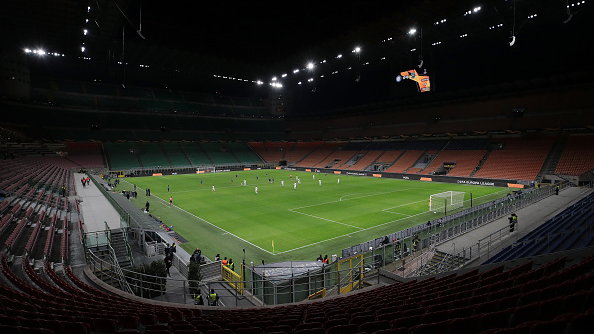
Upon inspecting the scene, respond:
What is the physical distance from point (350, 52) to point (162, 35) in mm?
28563

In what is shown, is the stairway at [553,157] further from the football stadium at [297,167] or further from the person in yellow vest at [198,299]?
the person in yellow vest at [198,299]

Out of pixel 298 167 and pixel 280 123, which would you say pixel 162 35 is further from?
pixel 280 123

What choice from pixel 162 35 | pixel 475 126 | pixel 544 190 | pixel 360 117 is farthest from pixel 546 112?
pixel 162 35

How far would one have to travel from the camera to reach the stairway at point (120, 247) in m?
15.0

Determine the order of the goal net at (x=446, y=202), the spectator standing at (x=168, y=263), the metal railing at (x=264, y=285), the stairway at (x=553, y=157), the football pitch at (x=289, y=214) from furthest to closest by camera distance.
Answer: the stairway at (x=553, y=157)
the goal net at (x=446, y=202)
the football pitch at (x=289, y=214)
the spectator standing at (x=168, y=263)
the metal railing at (x=264, y=285)

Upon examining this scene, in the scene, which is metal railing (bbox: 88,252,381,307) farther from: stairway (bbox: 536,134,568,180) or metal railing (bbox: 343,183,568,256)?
stairway (bbox: 536,134,568,180)

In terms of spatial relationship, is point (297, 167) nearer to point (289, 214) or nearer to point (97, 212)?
point (289, 214)

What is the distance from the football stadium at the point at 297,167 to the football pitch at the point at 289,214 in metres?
0.24

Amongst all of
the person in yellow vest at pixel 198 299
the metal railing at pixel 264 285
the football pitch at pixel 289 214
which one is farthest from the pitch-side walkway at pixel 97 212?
the person in yellow vest at pixel 198 299

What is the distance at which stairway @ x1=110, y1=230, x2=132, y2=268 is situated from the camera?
15023 mm

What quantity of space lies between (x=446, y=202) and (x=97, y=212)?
26.8 m

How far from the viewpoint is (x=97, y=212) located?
68.9 ft

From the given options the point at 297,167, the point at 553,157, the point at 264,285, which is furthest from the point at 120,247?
the point at 297,167

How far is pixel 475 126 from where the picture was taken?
55594mm
